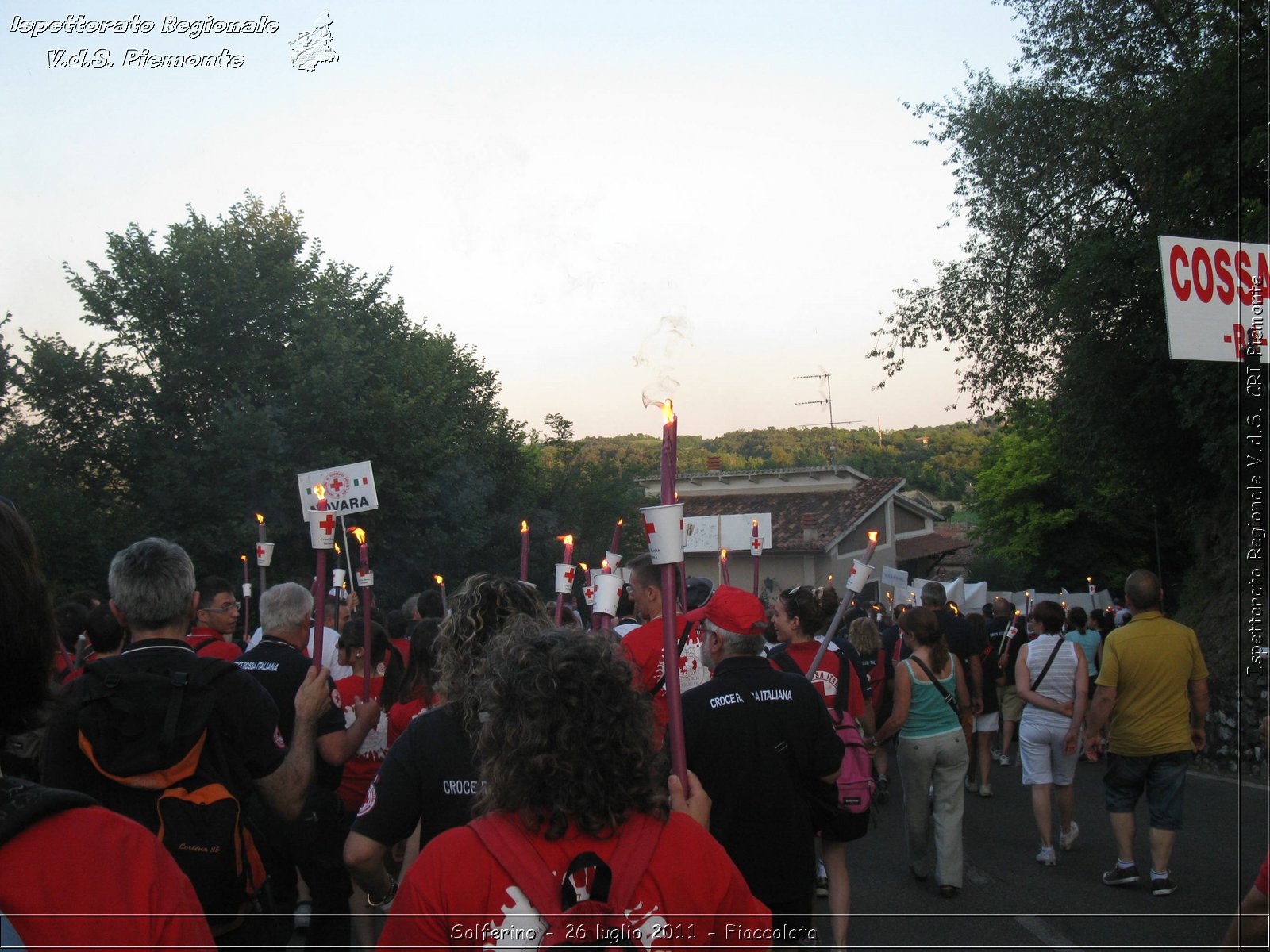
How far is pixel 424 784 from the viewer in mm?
3131

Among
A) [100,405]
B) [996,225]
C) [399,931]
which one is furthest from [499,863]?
[100,405]

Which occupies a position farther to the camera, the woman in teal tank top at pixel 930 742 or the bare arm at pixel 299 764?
the woman in teal tank top at pixel 930 742

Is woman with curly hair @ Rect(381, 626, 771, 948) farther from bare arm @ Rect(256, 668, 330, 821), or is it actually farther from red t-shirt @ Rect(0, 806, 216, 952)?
bare arm @ Rect(256, 668, 330, 821)

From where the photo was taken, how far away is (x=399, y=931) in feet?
6.89

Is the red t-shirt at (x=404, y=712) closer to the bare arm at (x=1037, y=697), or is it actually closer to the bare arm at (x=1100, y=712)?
the bare arm at (x=1100, y=712)

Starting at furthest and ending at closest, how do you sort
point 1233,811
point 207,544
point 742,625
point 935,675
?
point 207,544 → point 1233,811 → point 935,675 → point 742,625

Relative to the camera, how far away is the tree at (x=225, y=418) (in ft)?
85.2

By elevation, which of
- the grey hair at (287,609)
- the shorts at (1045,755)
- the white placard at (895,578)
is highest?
the grey hair at (287,609)

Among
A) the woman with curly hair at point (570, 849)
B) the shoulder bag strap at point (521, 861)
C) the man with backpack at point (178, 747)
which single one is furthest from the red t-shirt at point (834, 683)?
the shoulder bag strap at point (521, 861)

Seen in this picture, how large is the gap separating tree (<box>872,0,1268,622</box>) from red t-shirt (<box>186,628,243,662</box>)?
37.0 ft

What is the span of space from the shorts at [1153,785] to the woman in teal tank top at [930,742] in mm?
Result: 975

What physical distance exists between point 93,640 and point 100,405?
25879mm

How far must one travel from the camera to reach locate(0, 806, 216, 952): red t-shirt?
4.20ft

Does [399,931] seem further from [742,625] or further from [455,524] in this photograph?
[455,524]
